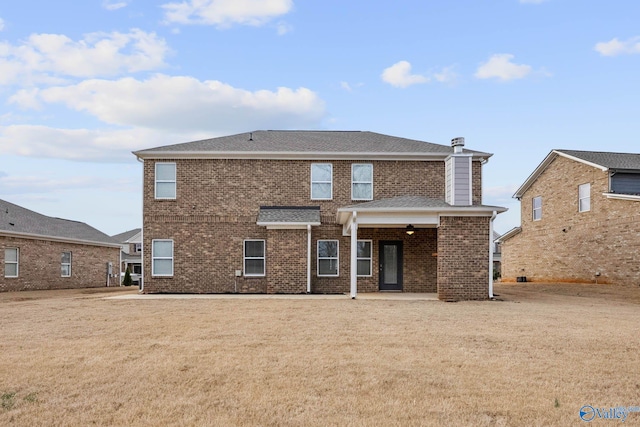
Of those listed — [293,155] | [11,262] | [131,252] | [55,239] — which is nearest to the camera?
[293,155]

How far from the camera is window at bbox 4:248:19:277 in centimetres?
2512

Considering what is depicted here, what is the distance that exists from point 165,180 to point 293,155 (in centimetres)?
488

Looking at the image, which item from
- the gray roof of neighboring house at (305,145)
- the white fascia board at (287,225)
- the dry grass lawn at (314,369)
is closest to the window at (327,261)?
the white fascia board at (287,225)

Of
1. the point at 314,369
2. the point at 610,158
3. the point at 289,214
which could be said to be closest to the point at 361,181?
the point at 289,214

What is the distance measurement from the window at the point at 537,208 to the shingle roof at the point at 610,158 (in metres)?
3.51

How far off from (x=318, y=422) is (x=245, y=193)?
15.6m

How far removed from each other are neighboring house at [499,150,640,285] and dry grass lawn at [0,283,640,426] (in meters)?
11.3

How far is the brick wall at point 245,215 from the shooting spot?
66.8 ft

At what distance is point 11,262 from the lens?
83.5ft

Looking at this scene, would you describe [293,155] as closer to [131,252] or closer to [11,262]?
[11,262]

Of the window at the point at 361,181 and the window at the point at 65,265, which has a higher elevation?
the window at the point at 361,181

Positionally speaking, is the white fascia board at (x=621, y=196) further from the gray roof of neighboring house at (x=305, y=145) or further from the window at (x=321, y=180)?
the window at (x=321, y=180)

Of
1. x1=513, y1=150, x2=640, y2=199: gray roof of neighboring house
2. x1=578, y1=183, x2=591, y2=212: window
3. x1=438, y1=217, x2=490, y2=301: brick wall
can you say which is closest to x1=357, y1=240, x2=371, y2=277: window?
x1=438, y1=217, x2=490, y2=301: brick wall

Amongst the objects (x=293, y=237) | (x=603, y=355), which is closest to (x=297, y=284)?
(x=293, y=237)
